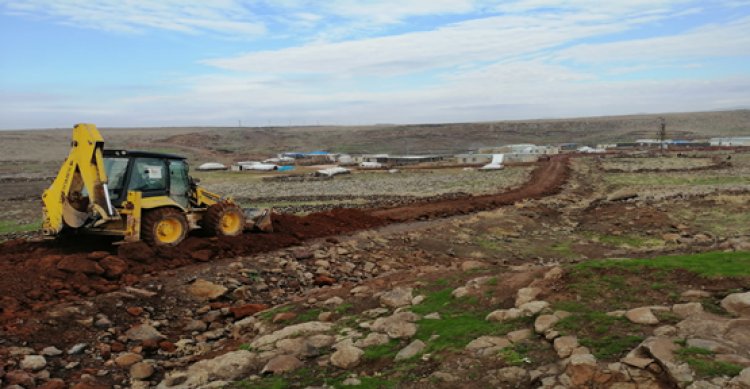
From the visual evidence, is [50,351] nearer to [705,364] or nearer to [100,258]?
[100,258]

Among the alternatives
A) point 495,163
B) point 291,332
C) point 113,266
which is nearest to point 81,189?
point 113,266

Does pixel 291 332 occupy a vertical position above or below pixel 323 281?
above

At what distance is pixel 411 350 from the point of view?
7070 millimetres

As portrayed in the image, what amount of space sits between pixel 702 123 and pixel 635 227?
20261 cm

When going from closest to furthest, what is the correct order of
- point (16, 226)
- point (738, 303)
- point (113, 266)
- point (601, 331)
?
1. point (601, 331)
2. point (738, 303)
3. point (113, 266)
4. point (16, 226)

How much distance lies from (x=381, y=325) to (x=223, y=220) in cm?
871

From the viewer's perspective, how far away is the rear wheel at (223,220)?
50.2 feet

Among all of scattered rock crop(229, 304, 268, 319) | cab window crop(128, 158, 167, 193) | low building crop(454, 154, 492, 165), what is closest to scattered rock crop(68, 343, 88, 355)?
scattered rock crop(229, 304, 268, 319)

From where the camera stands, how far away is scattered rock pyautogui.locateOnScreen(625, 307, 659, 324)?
256 inches

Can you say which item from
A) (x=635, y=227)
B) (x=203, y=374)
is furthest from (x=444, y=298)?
(x=635, y=227)

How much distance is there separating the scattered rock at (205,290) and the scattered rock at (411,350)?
5.73 m

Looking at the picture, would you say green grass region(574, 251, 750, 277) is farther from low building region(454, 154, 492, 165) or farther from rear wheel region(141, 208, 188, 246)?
low building region(454, 154, 492, 165)

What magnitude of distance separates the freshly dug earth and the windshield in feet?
4.65

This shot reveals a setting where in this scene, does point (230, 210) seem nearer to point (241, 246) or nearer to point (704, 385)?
point (241, 246)
